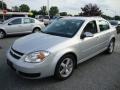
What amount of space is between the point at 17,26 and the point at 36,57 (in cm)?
813

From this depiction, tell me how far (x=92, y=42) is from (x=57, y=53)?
161 centimetres

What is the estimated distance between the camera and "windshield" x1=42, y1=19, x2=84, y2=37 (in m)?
4.79

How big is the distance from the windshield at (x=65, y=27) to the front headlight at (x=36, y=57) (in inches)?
43.4

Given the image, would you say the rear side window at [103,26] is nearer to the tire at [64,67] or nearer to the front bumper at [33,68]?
the tire at [64,67]

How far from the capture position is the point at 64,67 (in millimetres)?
4297

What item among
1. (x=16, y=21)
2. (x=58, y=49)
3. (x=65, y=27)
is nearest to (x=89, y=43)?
(x=65, y=27)

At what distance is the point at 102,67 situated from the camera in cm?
539

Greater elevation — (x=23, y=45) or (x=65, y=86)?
(x=23, y=45)

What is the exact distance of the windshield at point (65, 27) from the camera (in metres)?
4.79

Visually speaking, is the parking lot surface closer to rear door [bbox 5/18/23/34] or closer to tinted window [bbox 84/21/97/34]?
tinted window [bbox 84/21/97/34]

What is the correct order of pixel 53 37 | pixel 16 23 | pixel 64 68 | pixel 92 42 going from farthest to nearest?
pixel 16 23 < pixel 92 42 < pixel 53 37 < pixel 64 68

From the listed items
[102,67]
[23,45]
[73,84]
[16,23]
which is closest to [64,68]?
[73,84]

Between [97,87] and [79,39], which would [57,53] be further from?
[97,87]

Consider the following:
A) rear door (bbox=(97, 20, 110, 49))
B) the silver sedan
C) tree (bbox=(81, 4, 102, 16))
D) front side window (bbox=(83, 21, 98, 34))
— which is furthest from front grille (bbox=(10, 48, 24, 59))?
tree (bbox=(81, 4, 102, 16))
